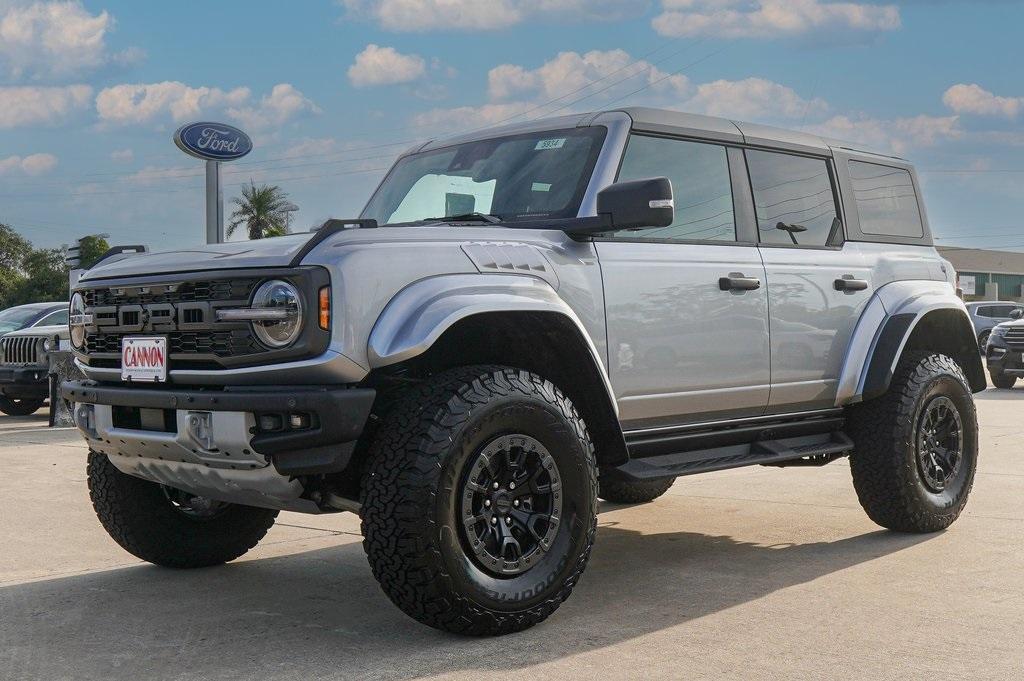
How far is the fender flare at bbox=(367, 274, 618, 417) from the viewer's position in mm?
3920

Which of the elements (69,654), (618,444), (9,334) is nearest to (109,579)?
(69,654)

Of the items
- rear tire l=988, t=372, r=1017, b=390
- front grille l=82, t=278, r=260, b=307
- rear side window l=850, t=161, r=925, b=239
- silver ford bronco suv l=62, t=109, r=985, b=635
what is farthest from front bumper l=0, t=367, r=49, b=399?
rear tire l=988, t=372, r=1017, b=390

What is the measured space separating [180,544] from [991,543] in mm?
3963

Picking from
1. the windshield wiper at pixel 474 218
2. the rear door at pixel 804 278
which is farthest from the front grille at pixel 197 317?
the rear door at pixel 804 278

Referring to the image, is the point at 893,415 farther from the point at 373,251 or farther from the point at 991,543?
the point at 373,251

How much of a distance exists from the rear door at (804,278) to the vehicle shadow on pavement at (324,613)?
87 cm

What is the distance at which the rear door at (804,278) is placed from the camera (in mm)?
5531

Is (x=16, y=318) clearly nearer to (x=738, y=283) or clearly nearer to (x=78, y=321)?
(x=78, y=321)

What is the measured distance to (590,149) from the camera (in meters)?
5.03

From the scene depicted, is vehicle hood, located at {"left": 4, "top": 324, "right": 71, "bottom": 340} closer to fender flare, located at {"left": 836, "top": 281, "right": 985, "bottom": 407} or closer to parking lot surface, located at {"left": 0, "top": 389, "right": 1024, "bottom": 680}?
parking lot surface, located at {"left": 0, "top": 389, "right": 1024, "bottom": 680}

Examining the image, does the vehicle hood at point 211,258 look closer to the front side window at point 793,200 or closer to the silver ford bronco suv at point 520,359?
the silver ford bronco suv at point 520,359

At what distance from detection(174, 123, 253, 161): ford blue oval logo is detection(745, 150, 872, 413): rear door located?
15190mm

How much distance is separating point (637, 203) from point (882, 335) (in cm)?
223

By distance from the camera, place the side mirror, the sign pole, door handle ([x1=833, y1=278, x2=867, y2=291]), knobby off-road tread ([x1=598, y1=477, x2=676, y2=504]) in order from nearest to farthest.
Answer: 1. the side mirror
2. door handle ([x1=833, y1=278, x2=867, y2=291])
3. knobby off-road tread ([x1=598, y1=477, x2=676, y2=504])
4. the sign pole
